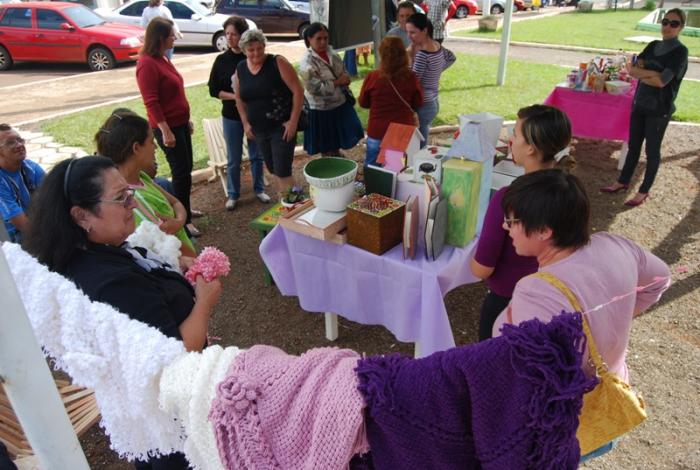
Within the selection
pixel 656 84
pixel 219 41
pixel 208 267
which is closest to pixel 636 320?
pixel 656 84

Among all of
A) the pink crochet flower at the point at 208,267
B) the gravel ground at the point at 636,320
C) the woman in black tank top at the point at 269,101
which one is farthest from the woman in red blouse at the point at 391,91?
the pink crochet flower at the point at 208,267

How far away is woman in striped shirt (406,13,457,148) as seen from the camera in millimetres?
4902

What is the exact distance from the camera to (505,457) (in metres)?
0.87

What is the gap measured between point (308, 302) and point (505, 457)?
2.16m

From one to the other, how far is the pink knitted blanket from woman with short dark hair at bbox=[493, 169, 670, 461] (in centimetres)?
69

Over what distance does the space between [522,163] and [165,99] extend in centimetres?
301

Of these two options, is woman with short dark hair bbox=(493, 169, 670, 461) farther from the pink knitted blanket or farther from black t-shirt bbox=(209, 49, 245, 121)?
black t-shirt bbox=(209, 49, 245, 121)

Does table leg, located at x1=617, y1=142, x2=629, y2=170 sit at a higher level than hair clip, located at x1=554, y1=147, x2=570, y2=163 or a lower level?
lower

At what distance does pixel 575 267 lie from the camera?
143cm

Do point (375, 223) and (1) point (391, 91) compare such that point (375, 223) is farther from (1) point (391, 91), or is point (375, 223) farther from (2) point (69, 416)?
(1) point (391, 91)

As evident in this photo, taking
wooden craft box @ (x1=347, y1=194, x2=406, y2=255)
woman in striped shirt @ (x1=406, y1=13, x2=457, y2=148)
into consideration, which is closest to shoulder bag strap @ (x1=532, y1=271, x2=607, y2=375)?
wooden craft box @ (x1=347, y1=194, x2=406, y2=255)

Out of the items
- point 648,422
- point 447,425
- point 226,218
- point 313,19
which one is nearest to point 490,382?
point 447,425

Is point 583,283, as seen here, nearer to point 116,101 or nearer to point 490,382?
point 490,382

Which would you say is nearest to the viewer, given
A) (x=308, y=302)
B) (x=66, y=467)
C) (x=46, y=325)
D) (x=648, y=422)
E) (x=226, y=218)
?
(x=66, y=467)
